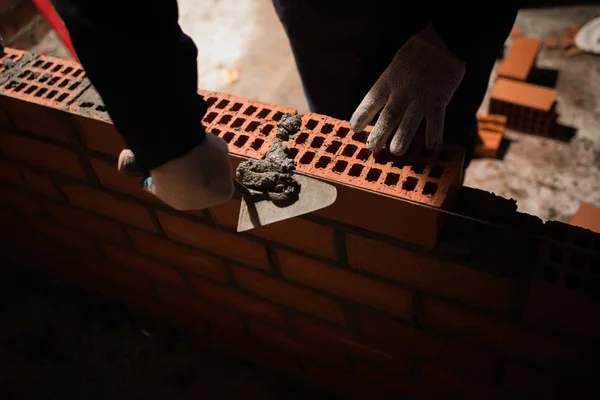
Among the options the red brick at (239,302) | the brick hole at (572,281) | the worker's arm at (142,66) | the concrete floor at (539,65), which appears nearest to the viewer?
the worker's arm at (142,66)

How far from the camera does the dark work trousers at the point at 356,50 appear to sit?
1341 mm

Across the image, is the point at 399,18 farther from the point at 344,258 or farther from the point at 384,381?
the point at 384,381

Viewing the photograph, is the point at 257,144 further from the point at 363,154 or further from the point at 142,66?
the point at 142,66

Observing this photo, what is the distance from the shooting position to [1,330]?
75.9 inches

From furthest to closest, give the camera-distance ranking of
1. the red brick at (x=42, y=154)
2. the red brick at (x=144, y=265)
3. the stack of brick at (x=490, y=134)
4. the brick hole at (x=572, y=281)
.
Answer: the stack of brick at (x=490, y=134)
the red brick at (x=144, y=265)
the red brick at (x=42, y=154)
the brick hole at (x=572, y=281)

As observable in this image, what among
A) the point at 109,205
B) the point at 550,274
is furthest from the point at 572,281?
the point at 109,205

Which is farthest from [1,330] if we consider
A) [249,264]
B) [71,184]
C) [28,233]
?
[249,264]

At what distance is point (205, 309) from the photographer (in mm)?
1637

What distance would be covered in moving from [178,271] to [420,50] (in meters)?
0.92

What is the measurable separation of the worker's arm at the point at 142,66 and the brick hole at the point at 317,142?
10.6 inches

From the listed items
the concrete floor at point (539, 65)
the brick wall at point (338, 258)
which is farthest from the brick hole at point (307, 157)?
the concrete floor at point (539, 65)

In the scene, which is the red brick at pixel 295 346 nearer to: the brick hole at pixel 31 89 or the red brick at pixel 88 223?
the red brick at pixel 88 223

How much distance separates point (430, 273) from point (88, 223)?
3.47 ft

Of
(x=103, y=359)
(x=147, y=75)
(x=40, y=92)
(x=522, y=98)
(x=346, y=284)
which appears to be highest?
(x=147, y=75)
